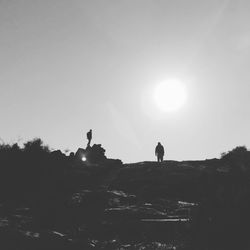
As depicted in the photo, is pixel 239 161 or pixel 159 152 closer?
pixel 239 161

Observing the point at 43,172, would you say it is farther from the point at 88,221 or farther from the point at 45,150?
the point at 88,221

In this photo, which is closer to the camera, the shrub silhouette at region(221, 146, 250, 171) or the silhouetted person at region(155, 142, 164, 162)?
the shrub silhouette at region(221, 146, 250, 171)

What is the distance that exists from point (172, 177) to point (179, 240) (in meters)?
12.7

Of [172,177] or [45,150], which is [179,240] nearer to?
[172,177]

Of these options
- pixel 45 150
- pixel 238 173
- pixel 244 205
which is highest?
pixel 45 150

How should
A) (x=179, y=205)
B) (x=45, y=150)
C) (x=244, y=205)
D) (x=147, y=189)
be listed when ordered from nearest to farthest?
(x=244, y=205) → (x=179, y=205) → (x=147, y=189) → (x=45, y=150)

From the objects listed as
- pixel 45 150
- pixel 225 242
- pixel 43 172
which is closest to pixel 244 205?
pixel 225 242

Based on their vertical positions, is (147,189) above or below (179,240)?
above

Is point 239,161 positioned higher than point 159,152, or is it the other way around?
point 159,152

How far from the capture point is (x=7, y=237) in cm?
1291

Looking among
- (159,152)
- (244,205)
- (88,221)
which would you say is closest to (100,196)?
(88,221)

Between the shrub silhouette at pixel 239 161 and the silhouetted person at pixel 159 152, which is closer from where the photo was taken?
the shrub silhouette at pixel 239 161

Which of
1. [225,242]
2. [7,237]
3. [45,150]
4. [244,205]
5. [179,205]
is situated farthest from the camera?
[45,150]

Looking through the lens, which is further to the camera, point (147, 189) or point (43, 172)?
point (43, 172)
